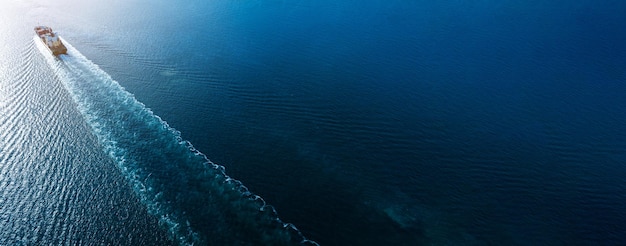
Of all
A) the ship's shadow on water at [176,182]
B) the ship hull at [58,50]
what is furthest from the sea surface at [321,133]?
the ship hull at [58,50]

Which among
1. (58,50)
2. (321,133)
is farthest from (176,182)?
(58,50)

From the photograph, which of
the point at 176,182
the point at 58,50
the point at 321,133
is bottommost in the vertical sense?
the point at 176,182

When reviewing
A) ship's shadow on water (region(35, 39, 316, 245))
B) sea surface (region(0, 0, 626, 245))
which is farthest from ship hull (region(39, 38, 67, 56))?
ship's shadow on water (region(35, 39, 316, 245))

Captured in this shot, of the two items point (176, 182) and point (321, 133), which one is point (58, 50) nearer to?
point (176, 182)

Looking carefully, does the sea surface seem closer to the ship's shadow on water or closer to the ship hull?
the ship's shadow on water

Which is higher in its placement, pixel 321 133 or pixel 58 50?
pixel 58 50

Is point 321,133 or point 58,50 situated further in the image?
point 58,50

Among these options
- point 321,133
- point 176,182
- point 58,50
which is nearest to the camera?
point 176,182
